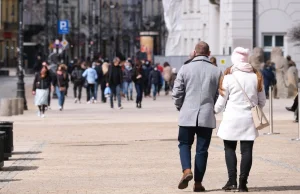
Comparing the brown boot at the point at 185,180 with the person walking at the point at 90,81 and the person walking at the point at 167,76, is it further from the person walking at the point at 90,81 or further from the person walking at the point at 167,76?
the person walking at the point at 167,76

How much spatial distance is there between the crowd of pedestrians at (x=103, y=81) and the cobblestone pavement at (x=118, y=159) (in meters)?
2.37

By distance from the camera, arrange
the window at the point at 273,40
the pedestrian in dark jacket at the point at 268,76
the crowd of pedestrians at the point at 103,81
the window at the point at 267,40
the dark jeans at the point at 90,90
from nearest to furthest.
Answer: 1. the crowd of pedestrians at the point at 103,81
2. the dark jeans at the point at 90,90
3. the pedestrian in dark jacket at the point at 268,76
4. the window at the point at 273,40
5. the window at the point at 267,40

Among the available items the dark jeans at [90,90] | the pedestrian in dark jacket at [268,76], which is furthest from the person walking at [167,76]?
the pedestrian in dark jacket at [268,76]

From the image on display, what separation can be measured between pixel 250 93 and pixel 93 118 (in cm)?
2040

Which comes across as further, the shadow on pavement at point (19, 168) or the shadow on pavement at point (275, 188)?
the shadow on pavement at point (19, 168)

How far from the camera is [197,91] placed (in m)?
14.7

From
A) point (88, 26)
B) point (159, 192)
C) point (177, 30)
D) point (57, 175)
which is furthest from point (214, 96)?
point (88, 26)

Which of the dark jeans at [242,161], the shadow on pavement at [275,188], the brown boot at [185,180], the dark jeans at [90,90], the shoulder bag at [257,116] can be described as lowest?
the dark jeans at [90,90]

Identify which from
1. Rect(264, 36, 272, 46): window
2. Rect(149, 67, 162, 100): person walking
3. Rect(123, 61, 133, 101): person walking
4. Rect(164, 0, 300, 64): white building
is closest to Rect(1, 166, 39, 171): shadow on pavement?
Rect(123, 61, 133, 101): person walking

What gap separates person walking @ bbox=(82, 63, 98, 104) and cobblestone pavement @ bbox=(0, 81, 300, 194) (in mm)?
13326

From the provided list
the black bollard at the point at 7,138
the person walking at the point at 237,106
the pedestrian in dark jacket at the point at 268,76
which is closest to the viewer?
the person walking at the point at 237,106

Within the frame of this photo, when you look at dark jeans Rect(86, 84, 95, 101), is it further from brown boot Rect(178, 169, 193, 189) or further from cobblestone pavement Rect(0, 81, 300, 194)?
brown boot Rect(178, 169, 193, 189)

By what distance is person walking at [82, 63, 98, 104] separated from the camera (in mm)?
47312

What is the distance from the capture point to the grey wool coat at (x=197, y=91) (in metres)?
14.7
